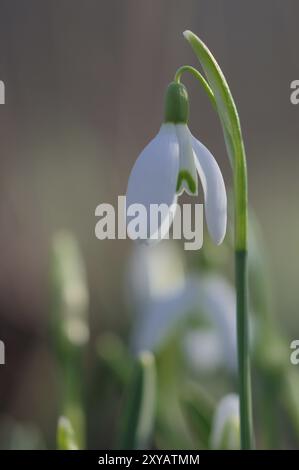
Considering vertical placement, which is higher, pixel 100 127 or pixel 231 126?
pixel 100 127

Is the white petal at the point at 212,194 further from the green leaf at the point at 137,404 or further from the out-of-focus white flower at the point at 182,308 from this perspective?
the out-of-focus white flower at the point at 182,308

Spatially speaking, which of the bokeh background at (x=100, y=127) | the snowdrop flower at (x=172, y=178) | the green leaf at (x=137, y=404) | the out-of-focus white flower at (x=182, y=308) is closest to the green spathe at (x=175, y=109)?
the snowdrop flower at (x=172, y=178)

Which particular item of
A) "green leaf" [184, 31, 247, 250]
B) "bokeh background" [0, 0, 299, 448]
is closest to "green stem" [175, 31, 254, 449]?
"green leaf" [184, 31, 247, 250]

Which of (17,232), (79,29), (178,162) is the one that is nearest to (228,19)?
(79,29)

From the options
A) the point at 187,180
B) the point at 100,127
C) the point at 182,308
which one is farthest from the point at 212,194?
the point at 100,127

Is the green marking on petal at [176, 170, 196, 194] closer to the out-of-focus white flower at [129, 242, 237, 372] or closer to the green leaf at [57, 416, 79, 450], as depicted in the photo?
the green leaf at [57, 416, 79, 450]

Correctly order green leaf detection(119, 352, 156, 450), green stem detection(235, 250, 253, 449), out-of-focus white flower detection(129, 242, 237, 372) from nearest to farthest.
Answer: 1. green stem detection(235, 250, 253, 449)
2. green leaf detection(119, 352, 156, 450)
3. out-of-focus white flower detection(129, 242, 237, 372)

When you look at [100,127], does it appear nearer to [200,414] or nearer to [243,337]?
[200,414]

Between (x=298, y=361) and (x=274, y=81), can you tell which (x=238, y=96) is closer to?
(x=274, y=81)
